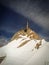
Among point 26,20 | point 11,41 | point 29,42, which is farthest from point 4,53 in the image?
point 26,20

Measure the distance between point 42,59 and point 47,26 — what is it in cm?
67

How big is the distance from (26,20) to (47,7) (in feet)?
1.59

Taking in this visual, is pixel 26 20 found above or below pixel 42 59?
above

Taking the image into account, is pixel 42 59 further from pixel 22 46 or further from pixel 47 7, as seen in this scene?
pixel 47 7

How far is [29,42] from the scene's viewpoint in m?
3.75

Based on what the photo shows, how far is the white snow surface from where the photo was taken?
365cm

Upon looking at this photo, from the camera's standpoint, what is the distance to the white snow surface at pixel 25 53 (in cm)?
365

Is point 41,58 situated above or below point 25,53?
below

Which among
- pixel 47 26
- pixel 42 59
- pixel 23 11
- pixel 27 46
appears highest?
pixel 23 11

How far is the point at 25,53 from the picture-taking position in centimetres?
373

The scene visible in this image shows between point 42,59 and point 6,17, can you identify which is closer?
point 42,59

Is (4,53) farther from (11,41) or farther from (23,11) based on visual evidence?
(23,11)

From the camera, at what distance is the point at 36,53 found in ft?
12.1

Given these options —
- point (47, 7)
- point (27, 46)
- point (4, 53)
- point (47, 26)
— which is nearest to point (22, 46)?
point (27, 46)
